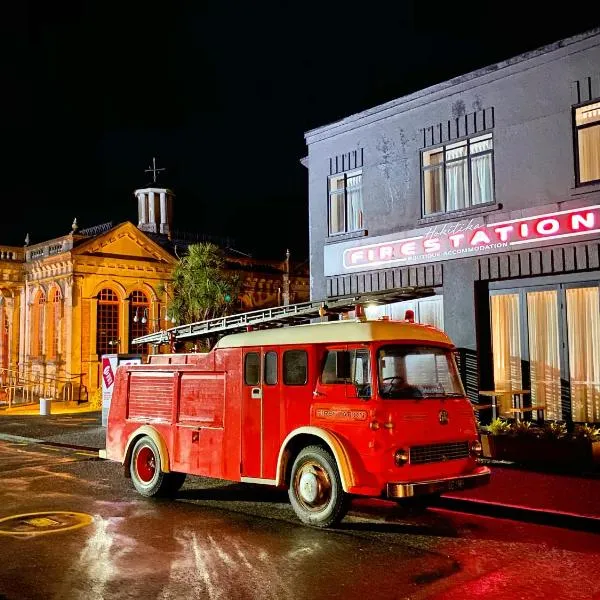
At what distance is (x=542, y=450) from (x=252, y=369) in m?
5.49

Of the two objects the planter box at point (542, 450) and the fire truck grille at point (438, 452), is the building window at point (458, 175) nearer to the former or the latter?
the planter box at point (542, 450)

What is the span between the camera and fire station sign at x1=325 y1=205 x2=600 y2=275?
41.5ft

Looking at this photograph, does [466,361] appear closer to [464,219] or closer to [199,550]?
[464,219]

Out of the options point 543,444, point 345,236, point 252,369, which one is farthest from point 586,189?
point 252,369

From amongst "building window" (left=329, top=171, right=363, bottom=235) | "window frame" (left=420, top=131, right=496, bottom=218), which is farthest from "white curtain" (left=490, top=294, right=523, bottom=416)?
"building window" (left=329, top=171, right=363, bottom=235)

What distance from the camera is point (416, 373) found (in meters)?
8.59

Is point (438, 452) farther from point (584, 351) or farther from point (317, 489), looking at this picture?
point (584, 351)

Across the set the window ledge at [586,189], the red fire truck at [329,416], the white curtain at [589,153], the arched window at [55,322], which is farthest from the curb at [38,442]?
the arched window at [55,322]

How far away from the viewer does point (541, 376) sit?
1333 centimetres

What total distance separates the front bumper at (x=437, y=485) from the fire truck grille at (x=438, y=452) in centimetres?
24

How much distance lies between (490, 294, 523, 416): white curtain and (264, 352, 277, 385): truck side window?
6381mm

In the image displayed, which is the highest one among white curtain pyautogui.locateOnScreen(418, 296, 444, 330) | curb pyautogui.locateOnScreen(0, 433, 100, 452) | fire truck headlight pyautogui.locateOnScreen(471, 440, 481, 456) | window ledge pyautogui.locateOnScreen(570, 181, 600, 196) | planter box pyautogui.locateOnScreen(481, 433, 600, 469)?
window ledge pyautogui.locateOnScreen(570, 181, 600, 196)

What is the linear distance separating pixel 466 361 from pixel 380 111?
20.1 ft

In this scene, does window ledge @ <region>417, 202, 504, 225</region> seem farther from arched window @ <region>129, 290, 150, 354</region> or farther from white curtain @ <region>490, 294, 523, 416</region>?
arched window @ <region>129, 290, 150, 354</region>
